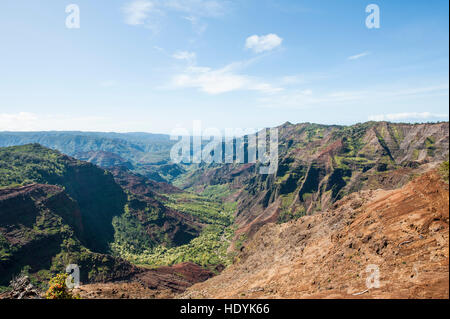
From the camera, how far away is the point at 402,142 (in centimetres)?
14250

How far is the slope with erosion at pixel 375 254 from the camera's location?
1984 cm

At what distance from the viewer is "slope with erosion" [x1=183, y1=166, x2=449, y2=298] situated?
65.1 feet

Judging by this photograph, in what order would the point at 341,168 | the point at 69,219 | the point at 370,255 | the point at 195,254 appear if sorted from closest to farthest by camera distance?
the point at 370,255, the point at 69,219, the point at 195,254, the point at 341,168

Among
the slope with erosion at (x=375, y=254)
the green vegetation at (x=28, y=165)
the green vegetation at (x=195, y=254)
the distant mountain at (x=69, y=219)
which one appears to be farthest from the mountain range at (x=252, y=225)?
the green vegetation at (x=28, y=165)

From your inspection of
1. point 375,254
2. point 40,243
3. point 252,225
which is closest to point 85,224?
point 40,243

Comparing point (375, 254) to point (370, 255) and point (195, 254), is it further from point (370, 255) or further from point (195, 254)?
point (195, 254)

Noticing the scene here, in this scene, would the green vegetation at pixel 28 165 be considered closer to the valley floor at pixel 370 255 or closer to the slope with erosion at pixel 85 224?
the slope with erosion at pixel 85 224

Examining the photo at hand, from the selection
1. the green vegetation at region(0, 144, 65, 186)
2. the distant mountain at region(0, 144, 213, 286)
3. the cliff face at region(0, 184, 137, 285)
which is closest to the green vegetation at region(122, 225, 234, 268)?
the distant mountain at region(0, 144, 213, 286)

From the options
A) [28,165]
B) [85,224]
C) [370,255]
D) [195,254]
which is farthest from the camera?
[28,165]

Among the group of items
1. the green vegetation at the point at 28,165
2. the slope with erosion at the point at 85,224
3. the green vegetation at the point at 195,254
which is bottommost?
A: the green vegetation at the point at 195,254

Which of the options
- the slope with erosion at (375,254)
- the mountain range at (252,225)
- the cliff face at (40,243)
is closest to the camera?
the slope with erosion at (375,254)

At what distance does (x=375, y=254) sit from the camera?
26812mm

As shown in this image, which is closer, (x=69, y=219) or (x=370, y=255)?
(x=370, y=255)
